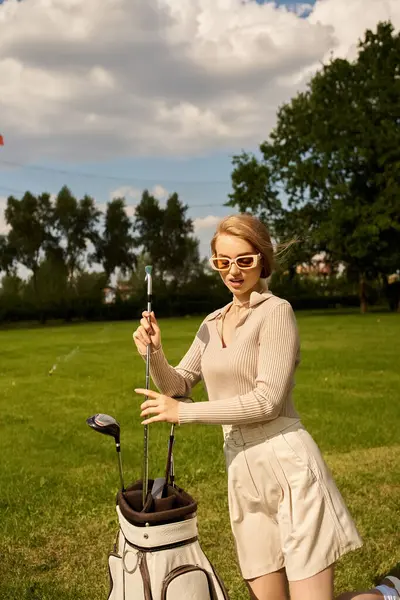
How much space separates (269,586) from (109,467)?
4.83 metres

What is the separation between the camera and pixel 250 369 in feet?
9.87

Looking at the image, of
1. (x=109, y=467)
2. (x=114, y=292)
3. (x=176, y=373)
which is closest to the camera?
(x=176, y=373)

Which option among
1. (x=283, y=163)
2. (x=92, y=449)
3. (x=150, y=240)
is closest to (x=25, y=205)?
(x=150, y=240)

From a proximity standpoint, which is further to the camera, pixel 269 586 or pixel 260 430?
pixel 269 586

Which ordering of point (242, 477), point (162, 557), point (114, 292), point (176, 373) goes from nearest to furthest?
point (162, 557), point (242, 477), point (176, 373), point (114, 292)

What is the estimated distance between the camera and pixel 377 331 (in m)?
28.4

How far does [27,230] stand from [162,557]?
6951cm

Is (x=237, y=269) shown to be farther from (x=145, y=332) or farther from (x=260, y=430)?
(x=260, y=430)

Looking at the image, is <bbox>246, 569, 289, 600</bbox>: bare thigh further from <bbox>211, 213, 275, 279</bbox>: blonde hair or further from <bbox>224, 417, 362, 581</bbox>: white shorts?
<bbox>211, 213, 275, 279</bbox>: blonde hair

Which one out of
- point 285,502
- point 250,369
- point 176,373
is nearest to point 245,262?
point 250,369

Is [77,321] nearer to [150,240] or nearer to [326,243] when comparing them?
[326,243]

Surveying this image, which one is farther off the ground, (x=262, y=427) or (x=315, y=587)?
(x=262, y=427)

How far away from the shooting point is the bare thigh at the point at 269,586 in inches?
126

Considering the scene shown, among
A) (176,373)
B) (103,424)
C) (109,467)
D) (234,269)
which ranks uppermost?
(234,269)
